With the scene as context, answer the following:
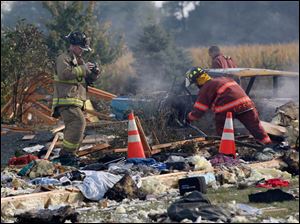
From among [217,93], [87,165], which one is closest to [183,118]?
[217,93]

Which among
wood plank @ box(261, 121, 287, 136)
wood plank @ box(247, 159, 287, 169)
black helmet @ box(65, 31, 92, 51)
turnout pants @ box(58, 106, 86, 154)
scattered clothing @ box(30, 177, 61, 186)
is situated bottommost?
wood plank @ box(247, 159, 287, 169)

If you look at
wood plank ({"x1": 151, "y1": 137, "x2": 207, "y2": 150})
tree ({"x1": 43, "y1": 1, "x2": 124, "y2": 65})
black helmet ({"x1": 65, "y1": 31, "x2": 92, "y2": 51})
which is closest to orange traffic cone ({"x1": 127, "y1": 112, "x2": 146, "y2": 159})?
wood plank ({"x1": 151, "y1": 137, "x2": 207, "y2": 150})

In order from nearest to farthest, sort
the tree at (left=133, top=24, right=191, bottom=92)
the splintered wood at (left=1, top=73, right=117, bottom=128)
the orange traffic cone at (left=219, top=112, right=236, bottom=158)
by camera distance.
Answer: the orange traffic cone at (left=219, top=112, right=236, bottom=158) < the splintered wood at (left=1, top=73, right=117, bottom=128) < the tree at (left=133, top=24, right=191, bottom=92)

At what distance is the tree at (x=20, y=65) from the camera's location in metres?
17.8

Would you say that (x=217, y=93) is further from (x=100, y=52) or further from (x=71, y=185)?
(x=100, y=52)

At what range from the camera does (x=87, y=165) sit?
10344 mm

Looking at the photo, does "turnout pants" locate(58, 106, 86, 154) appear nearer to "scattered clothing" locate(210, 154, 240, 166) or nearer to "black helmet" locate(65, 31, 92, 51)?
"black helmet" locate(65, 31, 92, 51)

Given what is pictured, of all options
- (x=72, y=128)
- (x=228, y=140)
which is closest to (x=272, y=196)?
(x=228, y=140)

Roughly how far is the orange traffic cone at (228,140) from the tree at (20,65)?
791 centimetres

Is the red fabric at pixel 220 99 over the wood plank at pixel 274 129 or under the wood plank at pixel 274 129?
over

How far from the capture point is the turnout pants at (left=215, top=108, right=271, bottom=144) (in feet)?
36.4

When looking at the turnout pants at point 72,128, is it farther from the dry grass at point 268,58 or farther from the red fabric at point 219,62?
the dry grass at point 268,58

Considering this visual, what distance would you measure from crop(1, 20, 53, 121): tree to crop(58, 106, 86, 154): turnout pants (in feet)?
22.4

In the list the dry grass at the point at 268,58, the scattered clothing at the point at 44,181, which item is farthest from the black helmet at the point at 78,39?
the dry grass at the point at 268,58
